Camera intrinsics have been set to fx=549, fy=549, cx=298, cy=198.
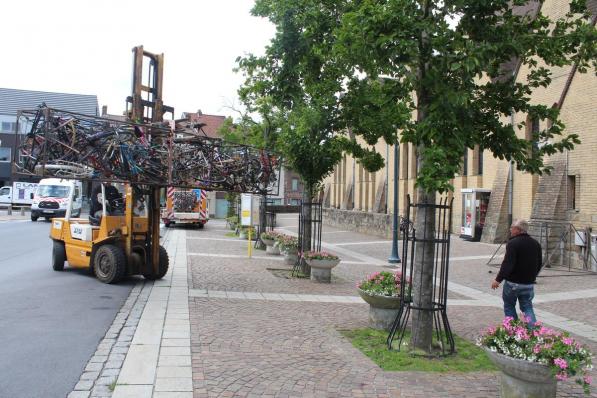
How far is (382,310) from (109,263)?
6715 millimetres

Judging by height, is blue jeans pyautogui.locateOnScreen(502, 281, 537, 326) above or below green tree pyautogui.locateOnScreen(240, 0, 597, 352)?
below

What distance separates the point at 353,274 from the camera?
15.0 metres

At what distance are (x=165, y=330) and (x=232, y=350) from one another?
1.40 m

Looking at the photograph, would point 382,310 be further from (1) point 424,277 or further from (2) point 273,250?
(2) point 273,250

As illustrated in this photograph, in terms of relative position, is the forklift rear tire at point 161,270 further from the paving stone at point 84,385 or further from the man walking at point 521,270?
the man walking at point 521,270

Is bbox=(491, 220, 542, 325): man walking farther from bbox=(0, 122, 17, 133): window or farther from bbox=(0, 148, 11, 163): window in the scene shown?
bbox=(0, 122, 17, 133): window

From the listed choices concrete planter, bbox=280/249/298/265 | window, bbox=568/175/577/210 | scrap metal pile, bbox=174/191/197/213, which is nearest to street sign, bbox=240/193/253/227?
concrete planter, bbox=280/249/298/265

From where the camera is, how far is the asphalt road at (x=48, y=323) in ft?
18.2

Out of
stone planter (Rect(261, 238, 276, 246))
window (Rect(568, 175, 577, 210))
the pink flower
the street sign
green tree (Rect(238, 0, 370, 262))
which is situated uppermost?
green tree (Rect(238, 0, 370, 262))

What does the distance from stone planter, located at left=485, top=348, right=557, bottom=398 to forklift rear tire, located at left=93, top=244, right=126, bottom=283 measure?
8911 millimetres

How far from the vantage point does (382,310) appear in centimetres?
779

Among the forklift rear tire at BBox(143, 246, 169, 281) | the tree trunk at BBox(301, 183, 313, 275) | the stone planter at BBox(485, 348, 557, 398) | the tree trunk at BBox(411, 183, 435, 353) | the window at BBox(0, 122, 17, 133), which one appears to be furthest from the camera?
the window at BBox(0, 122, 17, 133)

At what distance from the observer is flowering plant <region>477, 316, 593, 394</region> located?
175 inches

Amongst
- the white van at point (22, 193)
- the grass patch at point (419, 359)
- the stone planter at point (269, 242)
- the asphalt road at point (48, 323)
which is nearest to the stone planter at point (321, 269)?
the asphalt road at point (48, 323)
